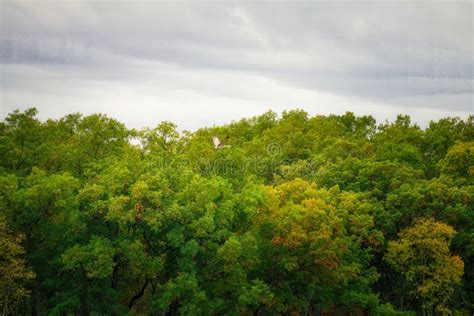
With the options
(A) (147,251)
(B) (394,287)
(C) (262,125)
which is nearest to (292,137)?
(C) (262,125)

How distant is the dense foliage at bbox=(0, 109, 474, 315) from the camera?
3403 centimetres

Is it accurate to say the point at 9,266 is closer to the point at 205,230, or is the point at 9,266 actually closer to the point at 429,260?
the point at 205,230

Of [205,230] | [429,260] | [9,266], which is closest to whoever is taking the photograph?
[9,266]

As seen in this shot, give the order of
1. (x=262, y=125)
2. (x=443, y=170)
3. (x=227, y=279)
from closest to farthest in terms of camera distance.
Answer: (x=227, y=279) → (x=443, y=170) → (x=262, y=125)

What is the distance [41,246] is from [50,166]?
10.4 meters

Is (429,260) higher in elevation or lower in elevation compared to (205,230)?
lower

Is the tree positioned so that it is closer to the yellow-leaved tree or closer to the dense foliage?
the dense foliage

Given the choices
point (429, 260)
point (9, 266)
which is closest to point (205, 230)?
point (9, 266)

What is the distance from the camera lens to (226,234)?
117 feet

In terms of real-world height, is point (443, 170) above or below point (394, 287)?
above

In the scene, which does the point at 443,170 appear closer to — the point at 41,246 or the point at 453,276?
the point at 453,276

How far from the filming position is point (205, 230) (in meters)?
34.9

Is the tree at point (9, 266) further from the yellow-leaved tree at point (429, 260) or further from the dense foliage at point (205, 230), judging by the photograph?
the yellow-leaved tree at point (429, 260)

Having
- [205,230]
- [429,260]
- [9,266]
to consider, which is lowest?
[429,260]
